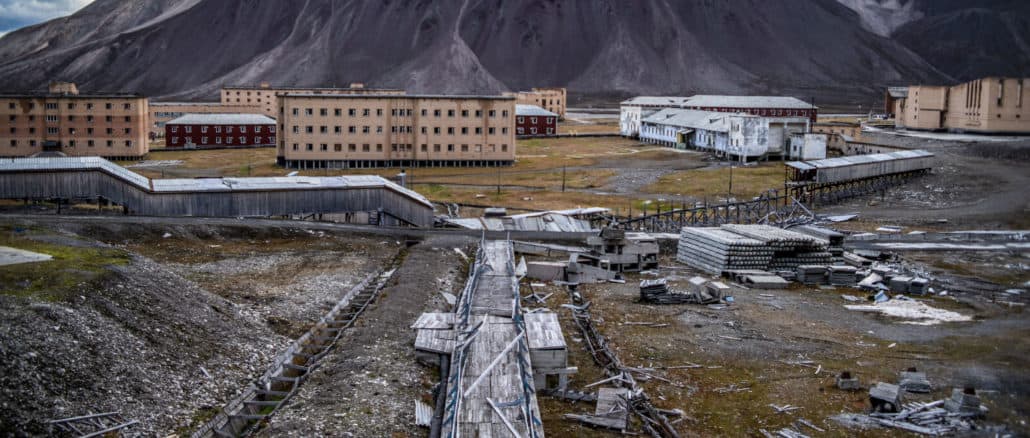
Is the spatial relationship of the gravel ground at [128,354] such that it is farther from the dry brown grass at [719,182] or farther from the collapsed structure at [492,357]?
the dry brown grass at [719,182]

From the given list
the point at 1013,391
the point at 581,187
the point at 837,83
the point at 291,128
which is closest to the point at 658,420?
the point at 1013,391

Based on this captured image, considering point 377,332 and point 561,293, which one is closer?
point 377,332

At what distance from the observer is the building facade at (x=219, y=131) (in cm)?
9631

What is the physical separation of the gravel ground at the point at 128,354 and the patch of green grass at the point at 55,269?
0.52m

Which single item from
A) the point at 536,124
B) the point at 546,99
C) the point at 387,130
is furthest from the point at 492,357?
the point at 546,99

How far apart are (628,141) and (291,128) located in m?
43.6

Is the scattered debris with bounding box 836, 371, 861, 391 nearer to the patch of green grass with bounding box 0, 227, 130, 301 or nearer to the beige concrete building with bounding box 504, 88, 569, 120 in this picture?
the patch of green grass with bounding box 0, 227, 130, 301

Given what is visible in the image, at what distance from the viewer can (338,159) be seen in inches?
3019

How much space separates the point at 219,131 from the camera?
321 ft

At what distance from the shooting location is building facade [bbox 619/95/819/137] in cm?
11044

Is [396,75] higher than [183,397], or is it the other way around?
[396,75]

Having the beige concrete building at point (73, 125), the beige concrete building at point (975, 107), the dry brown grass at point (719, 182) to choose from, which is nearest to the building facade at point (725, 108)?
the beige concrete building at point (975, 107)

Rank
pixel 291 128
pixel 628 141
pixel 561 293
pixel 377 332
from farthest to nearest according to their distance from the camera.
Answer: pixel 628 141
pixel 291 128
pixel 561 293
pixel 377 332

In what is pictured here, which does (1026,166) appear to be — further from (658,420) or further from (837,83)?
(837,83)
